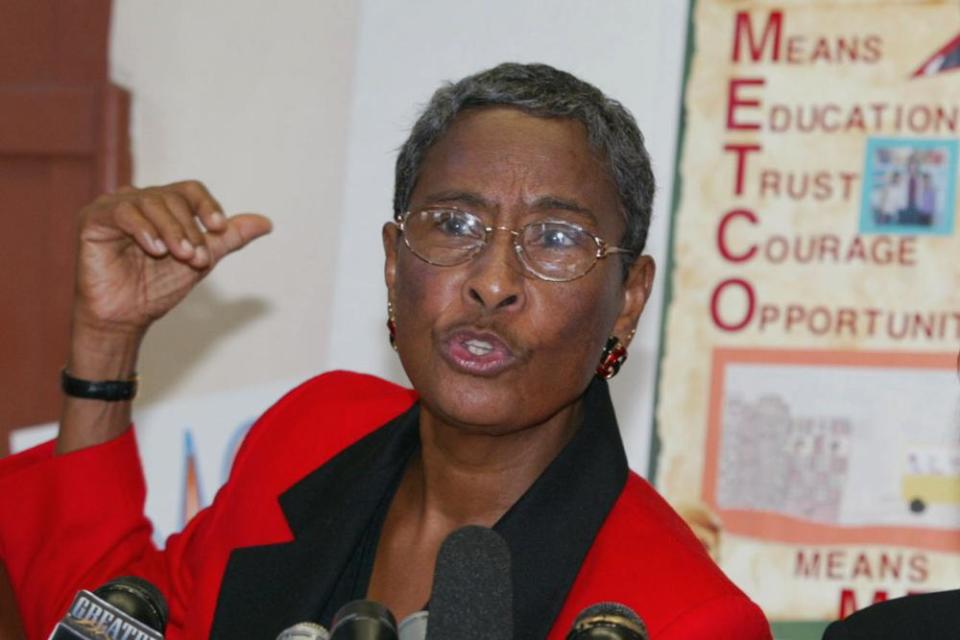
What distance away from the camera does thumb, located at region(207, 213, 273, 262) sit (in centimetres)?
245

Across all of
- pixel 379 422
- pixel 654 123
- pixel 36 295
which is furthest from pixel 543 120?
pixel 36 295

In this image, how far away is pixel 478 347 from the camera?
208 centimetres

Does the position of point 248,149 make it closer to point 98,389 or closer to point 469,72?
point 469,72

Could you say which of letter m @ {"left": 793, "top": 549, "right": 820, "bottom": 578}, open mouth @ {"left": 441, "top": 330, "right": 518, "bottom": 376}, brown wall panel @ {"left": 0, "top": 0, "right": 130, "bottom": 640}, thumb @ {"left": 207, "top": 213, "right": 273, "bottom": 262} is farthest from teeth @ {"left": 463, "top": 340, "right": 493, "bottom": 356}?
brown wall panel @ {"left": 0, "top": 0, "right": 130, "bottom": 640}

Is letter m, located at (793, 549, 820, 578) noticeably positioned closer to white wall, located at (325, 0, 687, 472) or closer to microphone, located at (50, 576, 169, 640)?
white wall, located at (325, 0, 687, 472)

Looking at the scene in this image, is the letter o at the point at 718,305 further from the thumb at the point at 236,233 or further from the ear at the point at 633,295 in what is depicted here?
the thumb at the point at 236,233

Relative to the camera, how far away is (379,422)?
2.52 meters

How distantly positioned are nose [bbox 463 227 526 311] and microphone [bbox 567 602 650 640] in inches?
25.4

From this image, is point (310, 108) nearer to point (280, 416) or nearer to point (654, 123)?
point (654, 123)

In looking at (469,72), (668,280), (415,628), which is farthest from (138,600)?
(469,72)

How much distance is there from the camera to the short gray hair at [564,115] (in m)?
2.17

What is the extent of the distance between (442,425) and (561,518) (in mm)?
240

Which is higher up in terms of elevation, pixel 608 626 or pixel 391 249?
pixel 391 249

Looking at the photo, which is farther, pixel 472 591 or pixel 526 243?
pixel 526 243
